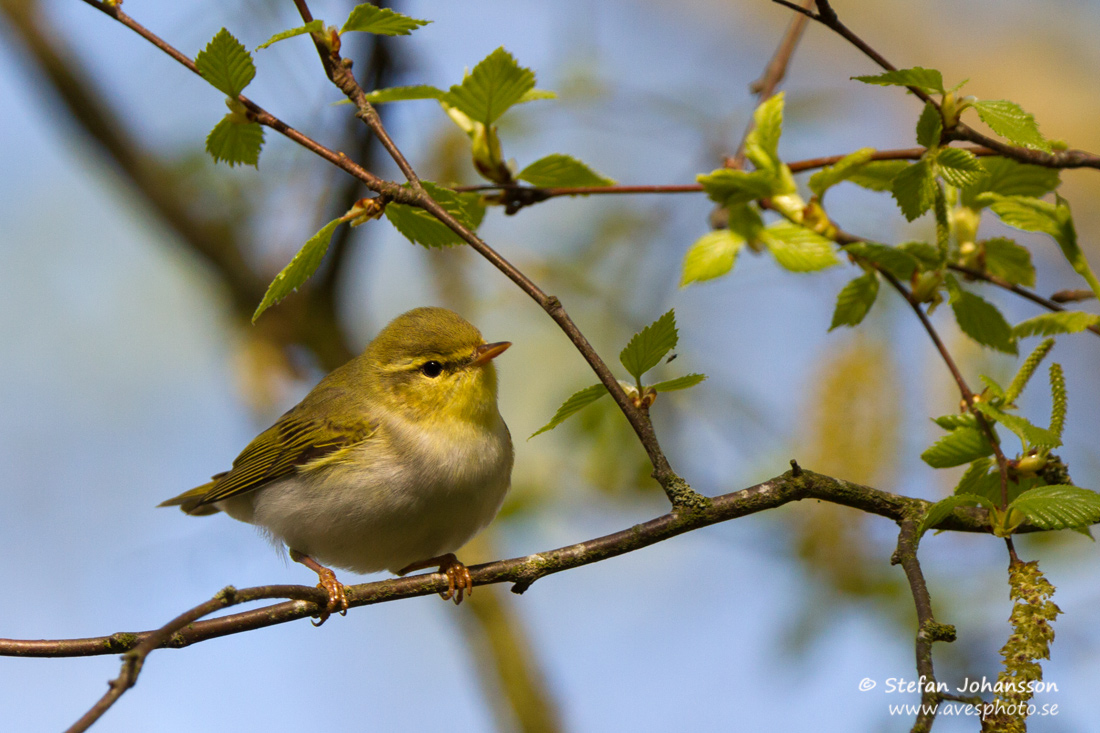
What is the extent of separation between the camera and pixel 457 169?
5.14 m

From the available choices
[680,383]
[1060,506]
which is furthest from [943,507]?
[680,383]

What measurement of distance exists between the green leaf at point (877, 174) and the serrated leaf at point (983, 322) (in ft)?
1.14

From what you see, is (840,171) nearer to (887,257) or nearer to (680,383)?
(887,257)

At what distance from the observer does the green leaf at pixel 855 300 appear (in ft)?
7.82

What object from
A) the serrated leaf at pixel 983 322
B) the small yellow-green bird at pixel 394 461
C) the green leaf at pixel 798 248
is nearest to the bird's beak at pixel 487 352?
the small yellow-green bird at pixel 394 461

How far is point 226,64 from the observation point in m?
2.10

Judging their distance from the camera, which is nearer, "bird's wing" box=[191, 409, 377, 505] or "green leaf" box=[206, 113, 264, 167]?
"green leaf" box=[206, 113, 264, 167]

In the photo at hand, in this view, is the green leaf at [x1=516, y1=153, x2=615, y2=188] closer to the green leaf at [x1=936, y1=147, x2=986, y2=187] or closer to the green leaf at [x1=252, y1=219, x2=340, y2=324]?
the green leaf at [x1=252, y1=219, x2=340, y2=324]

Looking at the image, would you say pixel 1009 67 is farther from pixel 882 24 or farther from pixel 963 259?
pixel 963 259

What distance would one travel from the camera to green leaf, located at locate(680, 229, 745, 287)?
2316mm

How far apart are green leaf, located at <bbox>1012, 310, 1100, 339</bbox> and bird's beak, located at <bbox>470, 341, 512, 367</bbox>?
202 centimetres

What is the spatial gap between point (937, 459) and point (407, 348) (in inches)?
92.8

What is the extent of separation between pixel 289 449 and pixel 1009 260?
287 centimetres

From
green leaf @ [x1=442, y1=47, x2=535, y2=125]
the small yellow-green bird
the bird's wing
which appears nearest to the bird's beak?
the small yellow-green bird
